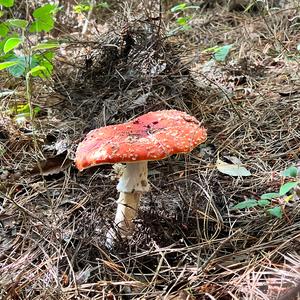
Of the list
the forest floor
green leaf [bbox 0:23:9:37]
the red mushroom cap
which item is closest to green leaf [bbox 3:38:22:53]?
the forest floor

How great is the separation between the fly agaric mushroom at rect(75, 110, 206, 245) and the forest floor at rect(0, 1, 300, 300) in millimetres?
111

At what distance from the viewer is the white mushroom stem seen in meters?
2.71

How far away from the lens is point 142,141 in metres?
2.44

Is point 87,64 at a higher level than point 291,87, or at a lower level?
higher

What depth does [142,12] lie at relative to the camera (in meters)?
5.45

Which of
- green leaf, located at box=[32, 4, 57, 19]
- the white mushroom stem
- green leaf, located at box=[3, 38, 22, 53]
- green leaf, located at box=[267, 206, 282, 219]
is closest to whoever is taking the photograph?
green leaf, located at box=[267, 206, 282, 219]

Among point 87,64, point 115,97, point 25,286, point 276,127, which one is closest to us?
point 25,286

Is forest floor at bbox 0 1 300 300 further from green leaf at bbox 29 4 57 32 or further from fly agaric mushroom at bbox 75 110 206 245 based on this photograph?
green leaf at bbox 29 4 57 32

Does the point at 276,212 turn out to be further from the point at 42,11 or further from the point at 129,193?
the point at 42,11

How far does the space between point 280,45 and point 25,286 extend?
4069mm

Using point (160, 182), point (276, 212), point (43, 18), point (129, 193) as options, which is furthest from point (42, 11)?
point (276, 212)

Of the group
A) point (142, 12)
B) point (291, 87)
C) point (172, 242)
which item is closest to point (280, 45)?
point (291, 87)

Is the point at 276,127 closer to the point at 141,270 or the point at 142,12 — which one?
the point at 141,270

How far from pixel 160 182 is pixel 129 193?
54 centimetres
